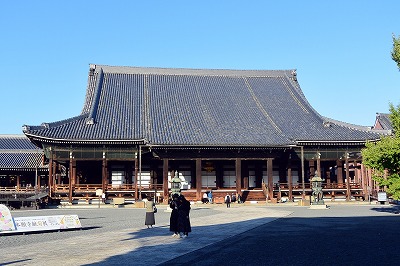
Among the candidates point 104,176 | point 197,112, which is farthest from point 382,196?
point 104,176

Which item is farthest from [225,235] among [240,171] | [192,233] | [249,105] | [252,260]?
[249,105]

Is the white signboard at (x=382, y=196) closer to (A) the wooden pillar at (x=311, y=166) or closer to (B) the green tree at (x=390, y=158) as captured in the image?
(A) the wooden pillar at (x=311, y=166)

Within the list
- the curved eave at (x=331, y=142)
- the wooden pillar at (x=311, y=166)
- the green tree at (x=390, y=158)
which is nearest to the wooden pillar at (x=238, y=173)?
the curved eave at (x=331, y=142)

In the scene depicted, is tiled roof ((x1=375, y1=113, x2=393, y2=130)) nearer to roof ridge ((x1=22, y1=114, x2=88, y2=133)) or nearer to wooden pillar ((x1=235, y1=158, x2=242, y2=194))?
wooden pillar ((x1=235, y1=158, x2=242, y2=194))

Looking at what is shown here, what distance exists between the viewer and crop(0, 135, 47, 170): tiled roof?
4212cm

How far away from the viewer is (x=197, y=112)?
42.8 meters

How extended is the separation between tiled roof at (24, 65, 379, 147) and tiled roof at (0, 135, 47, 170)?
7.42m

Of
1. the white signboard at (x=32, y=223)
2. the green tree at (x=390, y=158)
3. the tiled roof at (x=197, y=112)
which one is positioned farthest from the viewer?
the tiled roof at (x=197, y=112)

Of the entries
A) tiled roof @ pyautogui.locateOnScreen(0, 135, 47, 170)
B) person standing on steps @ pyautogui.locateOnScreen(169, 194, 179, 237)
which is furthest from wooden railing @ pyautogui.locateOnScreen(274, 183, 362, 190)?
person standing on steps @ pyautogui.locateOnScreen(169, 194, 179, 237)

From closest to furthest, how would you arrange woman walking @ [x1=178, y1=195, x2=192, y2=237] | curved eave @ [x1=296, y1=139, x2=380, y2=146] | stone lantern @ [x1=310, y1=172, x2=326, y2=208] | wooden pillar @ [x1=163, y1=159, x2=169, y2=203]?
woman walking @ [x1=178, y1=195, x2=192, y2=237], stone lantern @ [x1=310, y1=172, x2=326, y2=208], wooden pillar @ [x1=163, y1=159, x2=169, y2=203], curved eave @ [x1=296, y1=139, x2=380, y2=146]

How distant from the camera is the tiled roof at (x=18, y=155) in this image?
42125 mm

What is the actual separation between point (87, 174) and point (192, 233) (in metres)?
26.4

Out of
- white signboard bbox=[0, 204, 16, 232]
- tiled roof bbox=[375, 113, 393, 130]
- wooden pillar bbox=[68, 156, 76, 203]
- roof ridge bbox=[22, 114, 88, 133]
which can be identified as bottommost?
white signboard bbox=[0, 204, 16, 232]

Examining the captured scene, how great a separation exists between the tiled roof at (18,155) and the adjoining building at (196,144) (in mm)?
3158
